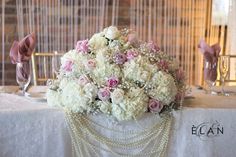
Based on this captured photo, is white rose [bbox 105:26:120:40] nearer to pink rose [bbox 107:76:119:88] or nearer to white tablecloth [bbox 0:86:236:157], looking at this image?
pink rose [bbox 107:76:119:88]

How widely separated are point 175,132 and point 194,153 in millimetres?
101

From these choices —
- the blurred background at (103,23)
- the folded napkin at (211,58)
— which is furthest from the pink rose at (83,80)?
the blurred background at (103,23)

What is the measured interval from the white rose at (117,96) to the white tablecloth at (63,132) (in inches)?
4.2

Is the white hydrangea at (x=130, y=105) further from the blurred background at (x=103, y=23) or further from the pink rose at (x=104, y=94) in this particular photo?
the blurred background at (x=103, y=23)

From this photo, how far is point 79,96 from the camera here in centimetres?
140

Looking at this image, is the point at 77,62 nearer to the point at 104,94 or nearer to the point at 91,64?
the point at 91,64

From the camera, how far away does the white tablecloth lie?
142 cm

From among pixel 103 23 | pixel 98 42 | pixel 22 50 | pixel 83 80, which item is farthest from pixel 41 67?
pixel 83 80

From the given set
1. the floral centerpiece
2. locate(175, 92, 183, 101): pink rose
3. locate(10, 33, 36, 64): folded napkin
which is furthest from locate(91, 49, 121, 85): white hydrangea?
locate(10, 33, 36, 64): folded napkin

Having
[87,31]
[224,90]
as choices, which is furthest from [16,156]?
[87,31]

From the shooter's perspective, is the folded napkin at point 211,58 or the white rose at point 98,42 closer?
the white rose at point 98,42

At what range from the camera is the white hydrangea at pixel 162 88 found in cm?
143

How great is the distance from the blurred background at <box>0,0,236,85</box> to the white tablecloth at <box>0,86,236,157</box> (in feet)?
5.48

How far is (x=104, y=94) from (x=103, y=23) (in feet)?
6.36
